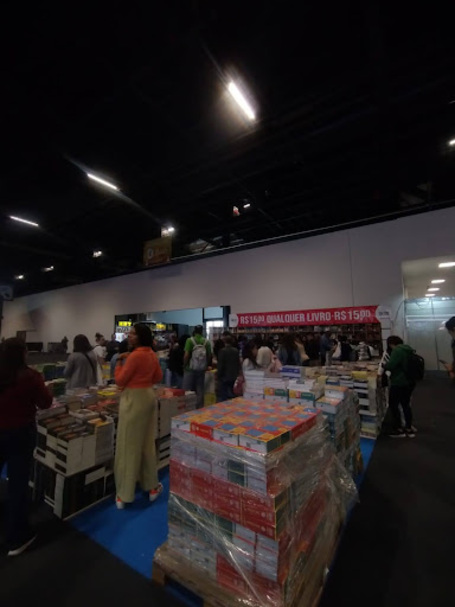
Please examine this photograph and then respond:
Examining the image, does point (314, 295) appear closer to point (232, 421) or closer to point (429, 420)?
point (429, 420)

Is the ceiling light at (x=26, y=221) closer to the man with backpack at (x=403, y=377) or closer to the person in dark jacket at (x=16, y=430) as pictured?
the person in dark jacket at (x=16, y=430)

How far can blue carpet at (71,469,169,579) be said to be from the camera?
190 centimetres

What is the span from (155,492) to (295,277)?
708 cm

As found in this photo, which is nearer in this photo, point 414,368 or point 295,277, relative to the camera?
point 414,368

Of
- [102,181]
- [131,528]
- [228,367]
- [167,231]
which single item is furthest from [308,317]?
[131,528]

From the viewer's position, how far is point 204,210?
331 inches

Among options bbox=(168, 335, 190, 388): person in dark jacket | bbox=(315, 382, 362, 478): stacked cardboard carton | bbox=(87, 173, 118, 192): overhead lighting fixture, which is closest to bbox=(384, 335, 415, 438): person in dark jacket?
bbox=(315, 382, 362, 478): stacked cardboard carton

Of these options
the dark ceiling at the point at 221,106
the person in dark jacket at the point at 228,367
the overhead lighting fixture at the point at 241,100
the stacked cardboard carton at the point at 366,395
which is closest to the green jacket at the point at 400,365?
the stacked cardboard carton at the point at 366,395

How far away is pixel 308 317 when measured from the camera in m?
8.16

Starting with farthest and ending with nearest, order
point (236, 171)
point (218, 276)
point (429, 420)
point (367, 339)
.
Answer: point (218, 276)
point (367, 339)
point (236, 171)
point (429, 420)

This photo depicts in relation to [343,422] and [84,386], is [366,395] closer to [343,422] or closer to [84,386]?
[343,422]

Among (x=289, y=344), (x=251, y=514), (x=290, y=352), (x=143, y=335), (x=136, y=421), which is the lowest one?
(x=251, y=514)

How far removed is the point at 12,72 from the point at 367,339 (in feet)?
28.5

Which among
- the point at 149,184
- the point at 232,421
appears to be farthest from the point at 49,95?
the point at 232,421
